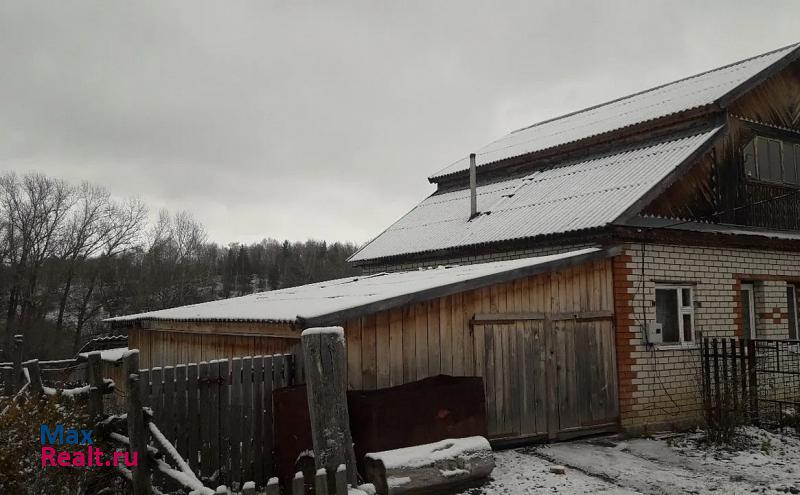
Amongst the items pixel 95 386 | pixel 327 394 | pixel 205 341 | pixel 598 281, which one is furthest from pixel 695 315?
pixel 95 386

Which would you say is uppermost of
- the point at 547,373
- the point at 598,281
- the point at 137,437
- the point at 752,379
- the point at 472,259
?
the point at 472,259

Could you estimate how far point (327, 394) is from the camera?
17.4 feet

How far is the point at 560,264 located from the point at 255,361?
451 cm

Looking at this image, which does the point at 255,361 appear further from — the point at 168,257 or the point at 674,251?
the point at 168,257

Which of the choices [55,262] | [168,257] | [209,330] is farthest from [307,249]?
[209,330]

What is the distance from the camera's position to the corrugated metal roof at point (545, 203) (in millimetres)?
10461

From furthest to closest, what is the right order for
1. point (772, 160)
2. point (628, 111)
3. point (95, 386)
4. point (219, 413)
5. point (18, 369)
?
point (628, 111)
point (772, 160)
point (18, 369)
point (219, 413)
point (95, 386)

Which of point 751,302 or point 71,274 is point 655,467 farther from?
point 71,274

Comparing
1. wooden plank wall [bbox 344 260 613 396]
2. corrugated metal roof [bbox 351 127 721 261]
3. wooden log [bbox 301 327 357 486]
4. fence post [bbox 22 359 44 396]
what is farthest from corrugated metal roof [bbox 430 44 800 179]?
fence post [bbox 22 359 44 396]

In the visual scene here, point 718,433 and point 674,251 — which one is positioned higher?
point 674,251

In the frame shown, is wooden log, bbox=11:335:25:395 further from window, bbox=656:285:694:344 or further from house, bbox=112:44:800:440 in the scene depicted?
window, bbox=656:285:694:344

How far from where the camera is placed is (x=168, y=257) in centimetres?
5147

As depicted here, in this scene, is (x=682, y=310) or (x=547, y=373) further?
(x=682, y=310)

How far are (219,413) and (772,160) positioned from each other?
11677 mm
